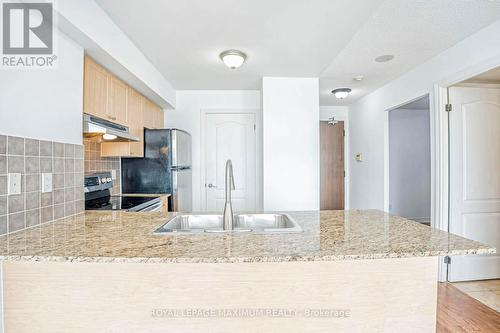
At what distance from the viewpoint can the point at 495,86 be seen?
109 inches

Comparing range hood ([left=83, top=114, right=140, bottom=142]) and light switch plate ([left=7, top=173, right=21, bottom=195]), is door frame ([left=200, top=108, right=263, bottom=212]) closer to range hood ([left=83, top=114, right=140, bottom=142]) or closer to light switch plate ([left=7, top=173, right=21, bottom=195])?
range hood ([left=83, top=114, right=140, bottom=142])

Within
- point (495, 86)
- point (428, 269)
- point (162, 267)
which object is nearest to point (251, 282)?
point (162, 267)

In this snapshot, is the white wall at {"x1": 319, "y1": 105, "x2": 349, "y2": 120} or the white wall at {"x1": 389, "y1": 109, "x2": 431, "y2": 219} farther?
the white wall at {"x1": 389, "y1": 109, "x2": 431, "y2": 219}

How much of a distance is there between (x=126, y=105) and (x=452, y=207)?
340 cm

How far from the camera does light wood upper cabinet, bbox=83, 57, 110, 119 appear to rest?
6.79 ft

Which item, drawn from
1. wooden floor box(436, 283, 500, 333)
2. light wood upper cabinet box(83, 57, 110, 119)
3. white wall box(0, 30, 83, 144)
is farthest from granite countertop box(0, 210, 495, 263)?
wooden floor box(436, 283, 500, 333)

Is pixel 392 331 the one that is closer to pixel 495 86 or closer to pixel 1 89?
pixel 1 89

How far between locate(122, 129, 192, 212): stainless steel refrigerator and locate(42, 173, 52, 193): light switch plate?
1.68m

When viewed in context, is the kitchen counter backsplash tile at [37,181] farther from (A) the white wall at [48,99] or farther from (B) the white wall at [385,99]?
(B) the white wall at [385,99]

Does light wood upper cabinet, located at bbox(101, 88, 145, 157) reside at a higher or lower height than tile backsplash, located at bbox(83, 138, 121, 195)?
higher

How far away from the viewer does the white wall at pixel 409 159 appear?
207 inches

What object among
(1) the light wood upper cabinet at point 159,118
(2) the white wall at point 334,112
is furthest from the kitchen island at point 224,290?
(2) the white wall at point 334,112

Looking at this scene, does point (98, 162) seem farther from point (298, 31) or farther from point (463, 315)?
point (463, 315)

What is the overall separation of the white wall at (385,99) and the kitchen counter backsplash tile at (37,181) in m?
3.10
